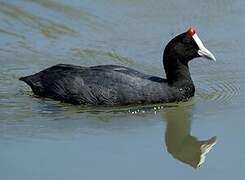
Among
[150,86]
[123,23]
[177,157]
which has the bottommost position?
[177,157]

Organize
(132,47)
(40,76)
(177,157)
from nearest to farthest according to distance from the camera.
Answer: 1. (177,157)
2. (40,76)
3. (132,47)

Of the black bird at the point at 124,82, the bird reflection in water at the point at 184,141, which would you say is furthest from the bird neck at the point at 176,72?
the bird reflection in water at the point at 184,141

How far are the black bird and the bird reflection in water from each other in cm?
21

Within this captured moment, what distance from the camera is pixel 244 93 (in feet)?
34.7

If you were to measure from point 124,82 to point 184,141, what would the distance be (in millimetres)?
1005

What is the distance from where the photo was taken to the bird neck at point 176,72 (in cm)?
1027

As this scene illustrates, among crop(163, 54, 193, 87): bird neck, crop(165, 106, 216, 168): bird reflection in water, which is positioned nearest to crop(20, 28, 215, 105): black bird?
crop(163, 54, 193, 87): bird neck

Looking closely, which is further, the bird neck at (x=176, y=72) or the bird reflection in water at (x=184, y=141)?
the bird neck at (x=176, y=72)

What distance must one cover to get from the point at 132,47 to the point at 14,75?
179 centimetres

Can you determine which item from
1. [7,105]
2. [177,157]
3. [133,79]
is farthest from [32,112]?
[177,157]

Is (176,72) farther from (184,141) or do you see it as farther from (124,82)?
(184,141)

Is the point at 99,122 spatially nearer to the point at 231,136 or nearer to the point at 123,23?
A: the point at 231,136

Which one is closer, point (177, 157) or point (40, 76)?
point (177, 157)

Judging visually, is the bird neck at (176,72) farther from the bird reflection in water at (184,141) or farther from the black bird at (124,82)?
the bird reflection in water at (184,141)
